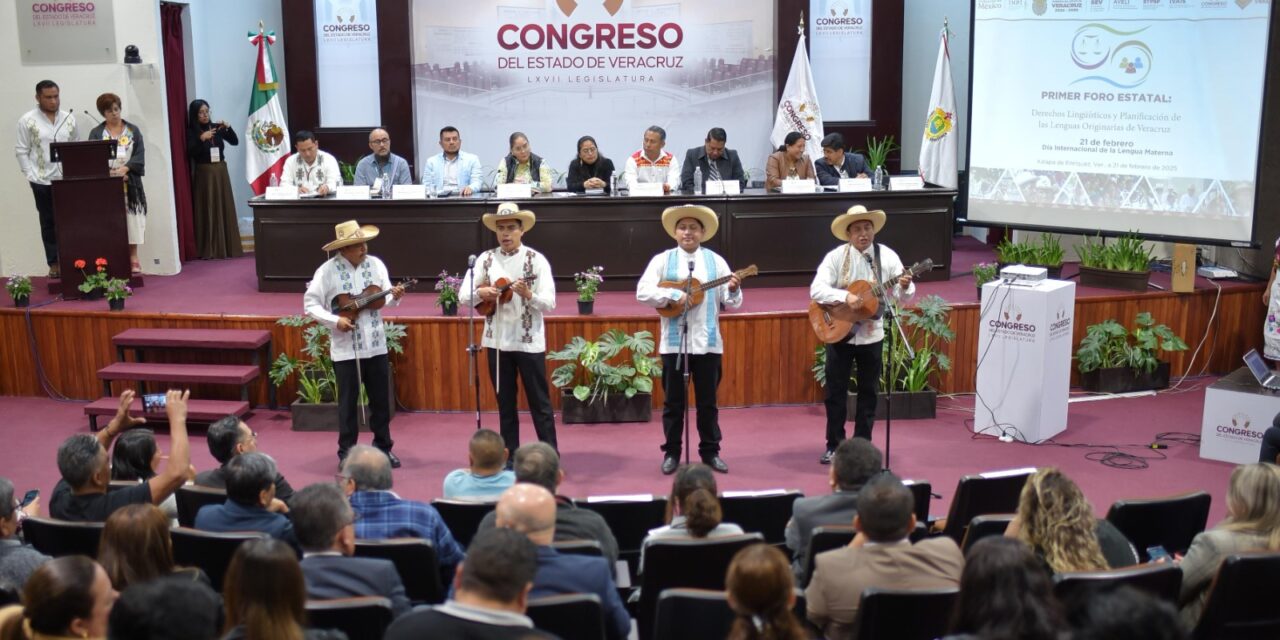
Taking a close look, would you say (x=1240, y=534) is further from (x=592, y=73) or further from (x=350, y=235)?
(x=592, y=73)

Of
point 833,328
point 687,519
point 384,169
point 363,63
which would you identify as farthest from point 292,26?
point 687,519

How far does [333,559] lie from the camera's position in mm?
4070

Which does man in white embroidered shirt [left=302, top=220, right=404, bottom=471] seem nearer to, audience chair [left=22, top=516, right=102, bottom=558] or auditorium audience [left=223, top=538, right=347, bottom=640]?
audience chair [left=22, top=516, right=102, bottom=558]

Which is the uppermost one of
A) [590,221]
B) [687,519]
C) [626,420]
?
[590,221]

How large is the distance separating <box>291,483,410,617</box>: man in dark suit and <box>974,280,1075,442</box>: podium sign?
512 centimetres

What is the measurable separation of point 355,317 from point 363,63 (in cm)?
716

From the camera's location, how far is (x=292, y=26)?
13656mm

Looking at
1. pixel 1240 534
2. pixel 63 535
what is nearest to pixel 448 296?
pixel 63 535

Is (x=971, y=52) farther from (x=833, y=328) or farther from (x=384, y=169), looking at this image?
(x=384, y=169)

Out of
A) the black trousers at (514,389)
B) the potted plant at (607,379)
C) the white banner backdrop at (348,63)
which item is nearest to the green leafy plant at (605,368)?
the potted plant at (607,379)

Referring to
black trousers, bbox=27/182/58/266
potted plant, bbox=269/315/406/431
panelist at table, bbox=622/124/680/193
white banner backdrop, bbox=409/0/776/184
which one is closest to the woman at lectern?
black trousers, bbox=27/182/58/266

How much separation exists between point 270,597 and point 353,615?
0.44 m

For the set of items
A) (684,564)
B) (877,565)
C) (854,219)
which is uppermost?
(854,219)

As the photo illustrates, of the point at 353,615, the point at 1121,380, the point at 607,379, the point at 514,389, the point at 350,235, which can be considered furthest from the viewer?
the point at 1121,380
